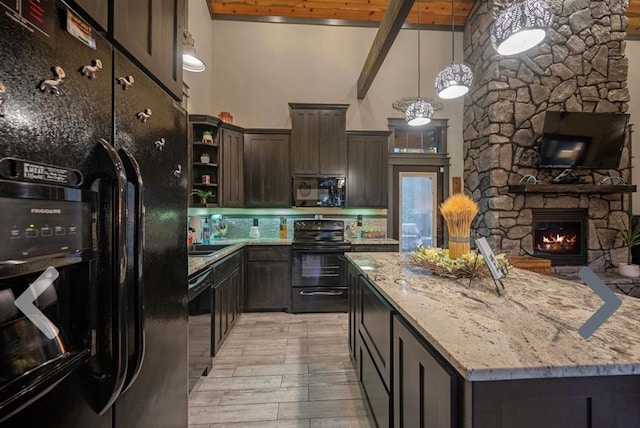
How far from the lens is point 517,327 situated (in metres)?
0.91

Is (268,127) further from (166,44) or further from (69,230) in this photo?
(69,230)

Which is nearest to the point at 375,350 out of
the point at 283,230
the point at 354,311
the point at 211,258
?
the point at 354,311

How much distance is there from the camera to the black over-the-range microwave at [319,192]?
4137mm

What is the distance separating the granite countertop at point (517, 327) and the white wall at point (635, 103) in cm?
517

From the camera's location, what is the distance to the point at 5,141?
52 centimetres

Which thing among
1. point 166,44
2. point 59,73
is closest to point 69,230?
point 59,73

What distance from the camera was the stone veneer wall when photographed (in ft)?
13.4

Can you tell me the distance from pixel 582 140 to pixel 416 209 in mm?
2479

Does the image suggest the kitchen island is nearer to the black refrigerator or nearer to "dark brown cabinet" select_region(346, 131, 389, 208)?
the black refrigerator

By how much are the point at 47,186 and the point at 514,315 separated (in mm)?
1427

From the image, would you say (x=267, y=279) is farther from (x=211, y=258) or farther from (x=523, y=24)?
(x=523, y=24)

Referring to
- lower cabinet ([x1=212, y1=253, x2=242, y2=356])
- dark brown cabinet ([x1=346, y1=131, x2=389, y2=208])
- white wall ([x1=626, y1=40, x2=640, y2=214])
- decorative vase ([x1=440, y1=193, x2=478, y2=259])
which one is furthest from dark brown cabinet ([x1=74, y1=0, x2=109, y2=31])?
white wall ([x1=626, y1=40, x2=640, y2=214])

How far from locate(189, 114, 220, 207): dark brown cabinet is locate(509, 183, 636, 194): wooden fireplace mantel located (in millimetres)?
4254

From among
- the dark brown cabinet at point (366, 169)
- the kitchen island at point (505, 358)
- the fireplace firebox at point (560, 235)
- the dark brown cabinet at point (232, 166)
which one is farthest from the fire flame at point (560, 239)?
the dark brown cabinet at point (232, 166)
